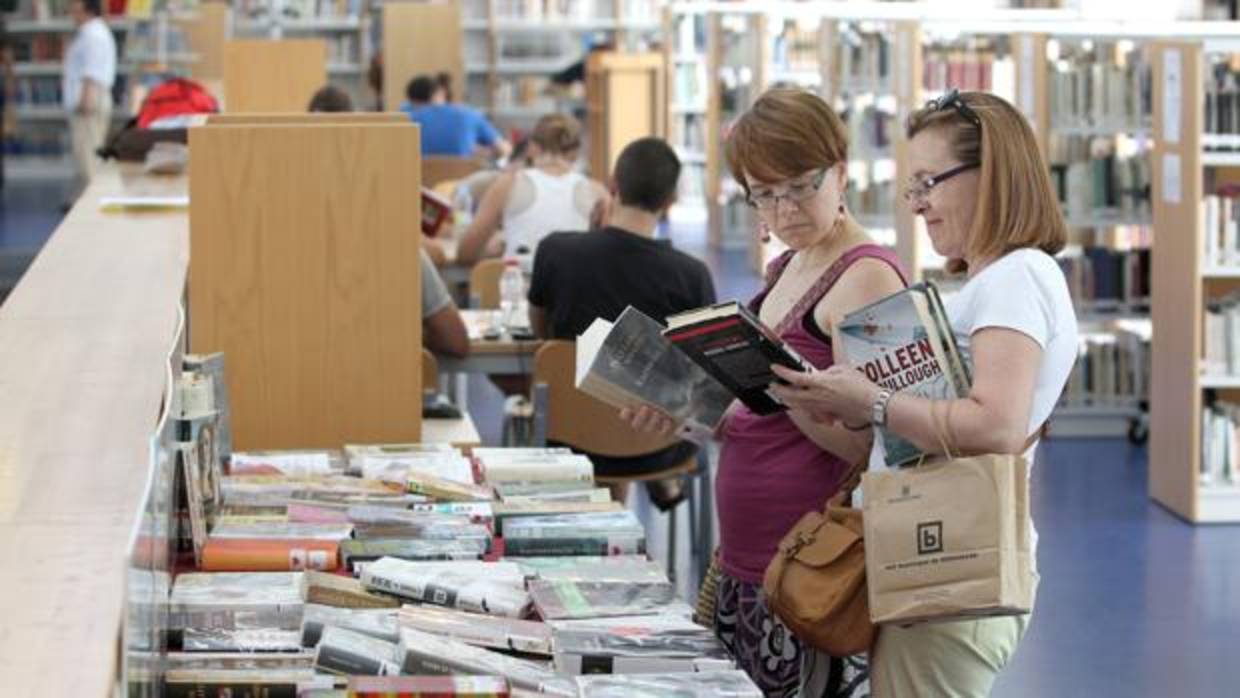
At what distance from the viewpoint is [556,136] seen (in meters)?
9.11

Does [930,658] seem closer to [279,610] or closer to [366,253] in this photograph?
[279,610]

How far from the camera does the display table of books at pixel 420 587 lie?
→ 3.06 meters

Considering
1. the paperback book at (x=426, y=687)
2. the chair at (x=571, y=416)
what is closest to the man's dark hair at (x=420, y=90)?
the chair at (x=571, y=416)

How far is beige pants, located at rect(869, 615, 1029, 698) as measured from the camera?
130 inches

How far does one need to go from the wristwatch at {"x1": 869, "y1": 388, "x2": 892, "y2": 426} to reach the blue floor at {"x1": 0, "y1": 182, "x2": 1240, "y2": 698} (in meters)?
2.81

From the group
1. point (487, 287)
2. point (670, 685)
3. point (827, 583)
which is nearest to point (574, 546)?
point (827, 583)

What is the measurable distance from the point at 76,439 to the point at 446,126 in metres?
10.2

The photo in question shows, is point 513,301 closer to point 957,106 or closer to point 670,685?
point 957,106

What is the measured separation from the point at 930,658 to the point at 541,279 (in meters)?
3.49

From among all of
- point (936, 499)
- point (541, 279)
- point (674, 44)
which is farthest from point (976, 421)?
point (674, 44)

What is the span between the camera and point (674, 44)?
63.4 feet

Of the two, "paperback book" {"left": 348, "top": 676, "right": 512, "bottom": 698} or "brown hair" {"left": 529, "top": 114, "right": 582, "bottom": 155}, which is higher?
"brown hair" {"left": 529, "top": 114, "right": 582, "bottom": 155}

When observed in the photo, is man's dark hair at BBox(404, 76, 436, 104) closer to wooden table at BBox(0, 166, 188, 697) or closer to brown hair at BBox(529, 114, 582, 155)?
brown hair at BBox(529, 114, 582, 155)

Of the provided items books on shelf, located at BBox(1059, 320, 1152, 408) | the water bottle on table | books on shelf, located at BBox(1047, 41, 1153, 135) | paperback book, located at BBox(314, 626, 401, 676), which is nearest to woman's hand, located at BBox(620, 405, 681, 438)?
paperback book, located at BBox(314, 626, 401, 676)
